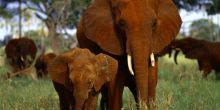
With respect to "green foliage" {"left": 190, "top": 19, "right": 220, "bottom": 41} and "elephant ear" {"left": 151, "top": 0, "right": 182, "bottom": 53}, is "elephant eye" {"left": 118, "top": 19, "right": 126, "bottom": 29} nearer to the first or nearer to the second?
"elephant ear" {"left": 151, "top": 0, "right": 182, "bottom": 53}

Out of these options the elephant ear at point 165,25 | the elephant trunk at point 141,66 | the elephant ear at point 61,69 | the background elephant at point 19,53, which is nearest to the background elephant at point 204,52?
the background elephant at point 19,53

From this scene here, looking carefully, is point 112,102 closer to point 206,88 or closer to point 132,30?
point 132,30

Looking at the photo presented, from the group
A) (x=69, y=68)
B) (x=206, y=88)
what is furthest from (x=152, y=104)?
(x=206, y=88)

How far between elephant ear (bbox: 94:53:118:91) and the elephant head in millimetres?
13932

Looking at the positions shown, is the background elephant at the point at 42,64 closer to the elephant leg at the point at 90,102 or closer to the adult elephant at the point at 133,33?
the adult elephant at the point at 133,33

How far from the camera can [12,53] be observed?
25.4 metres

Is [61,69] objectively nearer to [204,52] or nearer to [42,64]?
[204,52]

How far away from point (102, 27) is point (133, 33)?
0.87m

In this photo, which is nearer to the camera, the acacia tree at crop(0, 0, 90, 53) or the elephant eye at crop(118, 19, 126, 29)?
the elephant eye at crop(118, 19, 126, 29)

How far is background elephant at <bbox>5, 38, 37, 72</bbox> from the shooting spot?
82.4 ft

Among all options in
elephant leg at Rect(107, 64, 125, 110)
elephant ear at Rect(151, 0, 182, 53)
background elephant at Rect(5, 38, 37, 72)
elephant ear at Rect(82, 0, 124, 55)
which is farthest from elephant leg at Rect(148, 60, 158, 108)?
background elephant at Rect(5, 38, 37, 72)

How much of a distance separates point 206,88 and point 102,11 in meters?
5.02

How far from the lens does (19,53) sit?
25.7 meters

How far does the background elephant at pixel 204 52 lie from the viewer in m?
22.0
